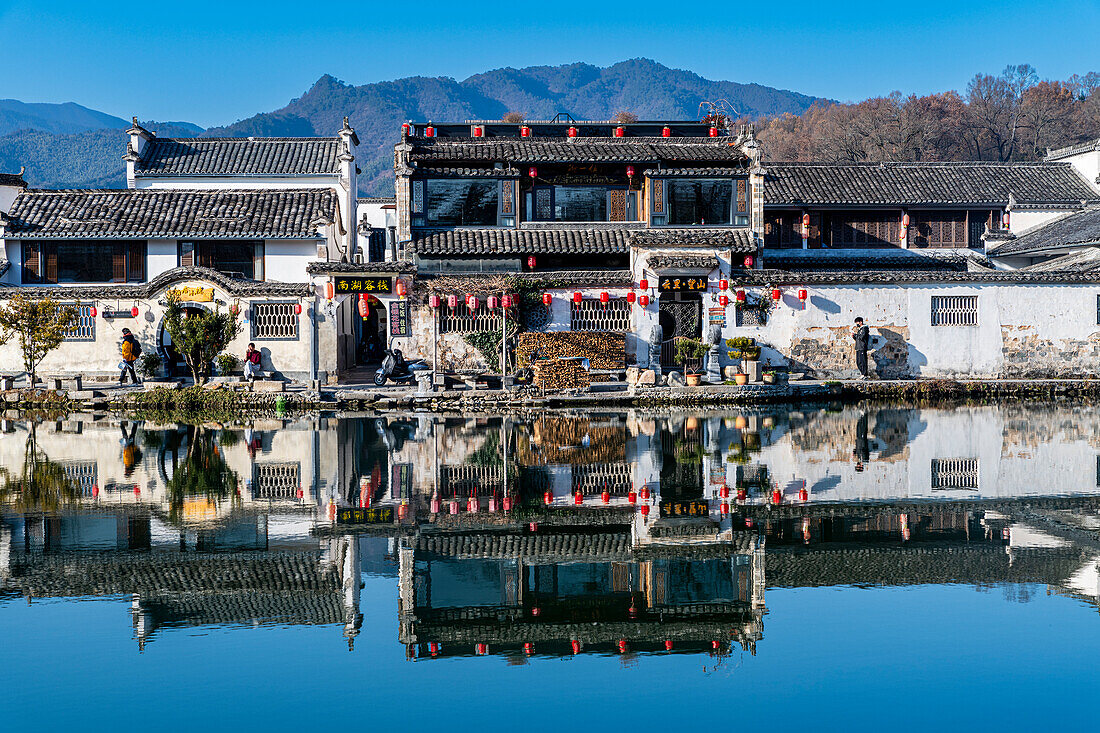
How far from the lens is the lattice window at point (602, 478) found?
47.9ft

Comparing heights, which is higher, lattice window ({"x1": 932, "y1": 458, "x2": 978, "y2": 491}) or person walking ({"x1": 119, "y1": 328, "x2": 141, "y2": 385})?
person walking ({"x1": 119, "y1": 328, "x2": 141, "y2": 385})

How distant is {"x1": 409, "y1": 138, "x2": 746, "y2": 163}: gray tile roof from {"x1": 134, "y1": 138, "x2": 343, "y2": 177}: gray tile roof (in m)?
7.19

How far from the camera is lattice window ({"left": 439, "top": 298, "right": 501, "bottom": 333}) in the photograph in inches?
1106

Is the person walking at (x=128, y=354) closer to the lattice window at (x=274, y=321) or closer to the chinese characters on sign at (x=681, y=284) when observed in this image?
the lattice window at (x=274, y=321)

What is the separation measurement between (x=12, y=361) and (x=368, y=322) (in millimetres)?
11737

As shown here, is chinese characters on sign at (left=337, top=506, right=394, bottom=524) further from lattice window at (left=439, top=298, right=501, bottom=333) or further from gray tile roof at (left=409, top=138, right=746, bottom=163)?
gray tile roof at (left=409, top=138, right=746, bottom=163)

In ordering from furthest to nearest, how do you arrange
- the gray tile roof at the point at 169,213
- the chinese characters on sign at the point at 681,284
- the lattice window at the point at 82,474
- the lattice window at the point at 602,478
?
the gray tile roof at the point at 169,213, the chinese characters on sign at the point at 681,284, the lattice window at the point at 82,474, the lattice window at the point at 602,478

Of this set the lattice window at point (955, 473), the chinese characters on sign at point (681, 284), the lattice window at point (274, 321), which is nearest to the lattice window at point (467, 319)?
the lattice window at point (274, 321)

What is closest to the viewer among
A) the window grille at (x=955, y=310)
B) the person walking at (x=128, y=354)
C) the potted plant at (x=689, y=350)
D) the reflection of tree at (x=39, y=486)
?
the reflection of tree at (x=39, y=486)

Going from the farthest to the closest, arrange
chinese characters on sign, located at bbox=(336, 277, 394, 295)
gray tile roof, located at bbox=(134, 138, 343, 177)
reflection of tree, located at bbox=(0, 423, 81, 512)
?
gray tile roof, located at bbox=(134, 138, 343, 177)
chinese characters on sign, located at bbox=(336, 277, 394, 295)
reflection of tree, located at bbox=(0, 423, 81, 512)

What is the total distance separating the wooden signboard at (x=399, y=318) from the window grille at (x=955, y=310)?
14.4 meters

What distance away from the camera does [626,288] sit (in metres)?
28.4

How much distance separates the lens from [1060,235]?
32156mm

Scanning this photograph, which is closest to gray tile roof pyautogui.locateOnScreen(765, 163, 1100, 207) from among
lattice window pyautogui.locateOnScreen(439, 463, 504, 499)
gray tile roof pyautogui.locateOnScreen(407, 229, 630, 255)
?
gray tile roof pyautogui.locateOnScreen(407, 229, 630, 255)
